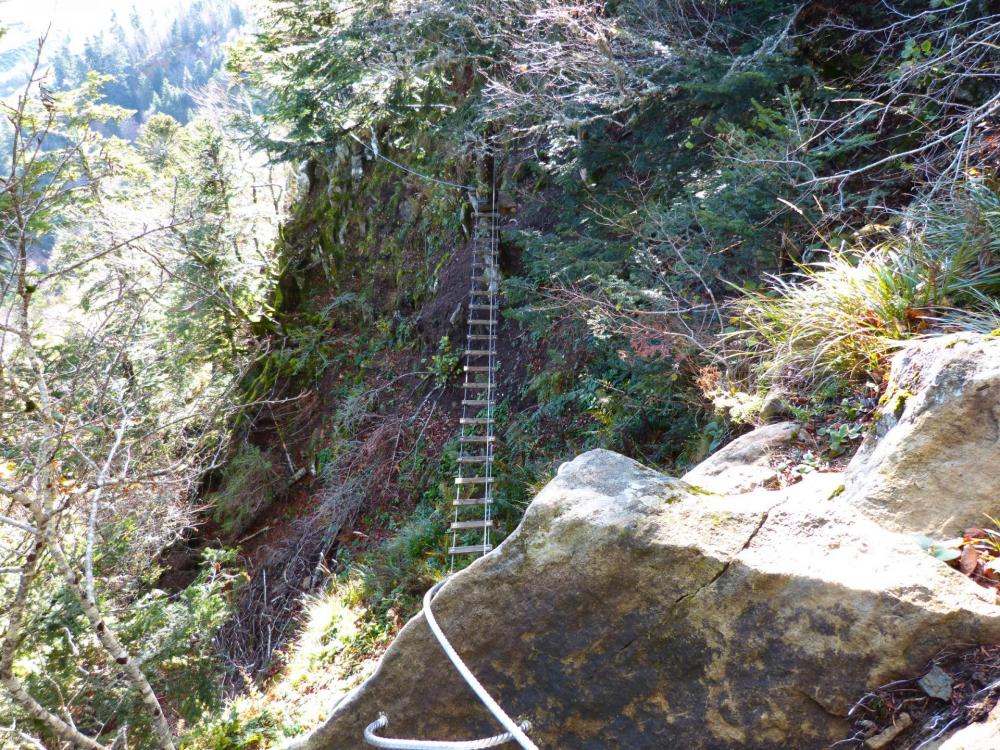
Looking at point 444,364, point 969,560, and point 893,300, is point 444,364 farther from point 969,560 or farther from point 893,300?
point 969,560

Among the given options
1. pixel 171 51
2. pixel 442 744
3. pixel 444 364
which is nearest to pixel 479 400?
pixel 444 364

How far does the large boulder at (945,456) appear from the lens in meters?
2.23

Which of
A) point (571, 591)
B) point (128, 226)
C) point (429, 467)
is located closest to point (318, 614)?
point (429, 467)

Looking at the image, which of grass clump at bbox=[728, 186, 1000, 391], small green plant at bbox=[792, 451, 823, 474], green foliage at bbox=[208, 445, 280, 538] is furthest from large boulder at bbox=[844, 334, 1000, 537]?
green foliage at bbox=[208, 445, 280, 538]

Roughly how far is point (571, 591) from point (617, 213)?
454 cm

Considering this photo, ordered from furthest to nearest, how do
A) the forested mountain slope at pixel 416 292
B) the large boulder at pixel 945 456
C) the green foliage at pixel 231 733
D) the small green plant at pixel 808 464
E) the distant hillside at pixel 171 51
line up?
the distant hillside at pixel 171 51 < the green foliage at pixel 231 733 < the forested mountain slope at pixel 416 292 < the small green plant at pixel 808 464 < the large boulder at pixel 945 456

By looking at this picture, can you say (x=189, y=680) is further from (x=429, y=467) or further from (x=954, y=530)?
(x=954, y=530)

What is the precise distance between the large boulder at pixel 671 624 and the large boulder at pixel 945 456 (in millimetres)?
117

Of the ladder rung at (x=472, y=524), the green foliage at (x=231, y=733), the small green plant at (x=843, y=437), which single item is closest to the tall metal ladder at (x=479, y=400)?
the ladder rung at (x=472, y=524)

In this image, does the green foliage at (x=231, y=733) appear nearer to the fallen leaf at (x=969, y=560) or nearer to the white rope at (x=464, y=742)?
the white rope at (x=464, y=742)

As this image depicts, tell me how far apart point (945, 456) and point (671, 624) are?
1085mm

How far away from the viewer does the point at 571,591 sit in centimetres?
222

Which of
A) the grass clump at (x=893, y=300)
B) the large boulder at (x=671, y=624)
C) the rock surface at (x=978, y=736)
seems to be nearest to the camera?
the rock surface at (x=978, y=736)

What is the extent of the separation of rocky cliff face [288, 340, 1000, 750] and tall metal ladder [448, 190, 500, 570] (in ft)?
12.4
